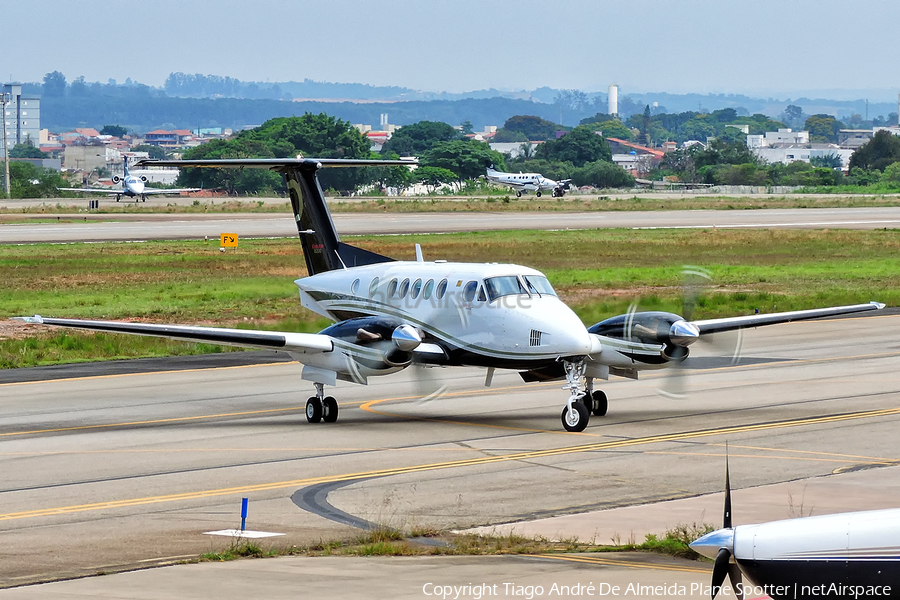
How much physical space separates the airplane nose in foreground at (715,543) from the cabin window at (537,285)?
663 inches

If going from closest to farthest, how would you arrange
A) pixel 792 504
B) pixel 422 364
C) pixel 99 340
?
pixel 792 504
pixel 422 364
pixel 99 340

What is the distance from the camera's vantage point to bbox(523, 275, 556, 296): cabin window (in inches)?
921

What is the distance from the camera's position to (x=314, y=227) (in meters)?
29.3

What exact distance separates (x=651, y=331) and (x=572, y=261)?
42700 mm

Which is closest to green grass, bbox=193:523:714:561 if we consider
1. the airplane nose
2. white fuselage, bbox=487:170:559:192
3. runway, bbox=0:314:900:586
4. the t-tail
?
runway, bbox=0:314:900:586

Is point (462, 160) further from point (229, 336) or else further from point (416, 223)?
point (229, 336)

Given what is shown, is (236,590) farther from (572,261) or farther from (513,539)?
(572,261)

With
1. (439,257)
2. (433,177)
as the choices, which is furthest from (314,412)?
(433,177)

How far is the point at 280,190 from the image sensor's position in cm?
19150

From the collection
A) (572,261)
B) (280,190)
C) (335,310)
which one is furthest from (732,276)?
(280,190)

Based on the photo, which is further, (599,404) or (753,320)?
(753,320)

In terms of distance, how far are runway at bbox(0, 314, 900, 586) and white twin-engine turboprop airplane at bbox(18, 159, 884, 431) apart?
0.98m

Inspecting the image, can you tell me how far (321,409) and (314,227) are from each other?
6406 millimetres

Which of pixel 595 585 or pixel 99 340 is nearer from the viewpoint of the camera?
pixel 595 585
